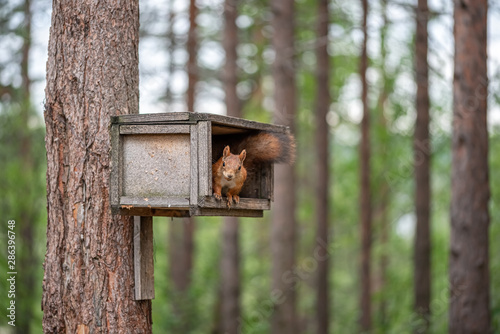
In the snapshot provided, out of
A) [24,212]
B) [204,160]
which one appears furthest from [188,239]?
[204,160]

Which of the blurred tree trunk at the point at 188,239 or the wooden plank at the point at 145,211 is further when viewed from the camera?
the blurred tree trunk at the point at 188,239

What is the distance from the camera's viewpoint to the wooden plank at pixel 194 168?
391cm

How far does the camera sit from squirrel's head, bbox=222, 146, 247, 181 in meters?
4.11

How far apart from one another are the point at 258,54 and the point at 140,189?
10.2m

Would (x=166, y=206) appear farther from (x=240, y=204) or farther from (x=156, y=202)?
(x=240, y=204)

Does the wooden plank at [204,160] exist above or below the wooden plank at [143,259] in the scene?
above

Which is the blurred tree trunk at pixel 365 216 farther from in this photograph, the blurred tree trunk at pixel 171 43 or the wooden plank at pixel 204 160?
the wooden plank at pixel 204 160

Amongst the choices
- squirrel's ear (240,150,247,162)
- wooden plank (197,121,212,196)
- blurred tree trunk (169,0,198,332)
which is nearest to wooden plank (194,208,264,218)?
wooden plank (197,121,212,196)

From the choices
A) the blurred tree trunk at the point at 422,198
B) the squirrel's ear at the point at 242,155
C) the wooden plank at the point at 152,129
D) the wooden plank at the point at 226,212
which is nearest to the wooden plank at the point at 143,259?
the wooden plank at the point at 226,212

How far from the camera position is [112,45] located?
421 centimetres

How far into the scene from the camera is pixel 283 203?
10.4m

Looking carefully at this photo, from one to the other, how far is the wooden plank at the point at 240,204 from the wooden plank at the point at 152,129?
440 mm

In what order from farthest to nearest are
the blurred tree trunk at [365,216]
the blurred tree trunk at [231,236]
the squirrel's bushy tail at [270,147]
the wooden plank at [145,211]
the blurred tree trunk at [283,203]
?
the blurred tree trunk at [365,216]
the blurred tree trunk at [231,236]
the blurred tree trunk at [283,203]
the squirrel's bushy tail at [270,147]
the wooden plank at [145,211]

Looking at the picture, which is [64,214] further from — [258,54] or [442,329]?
[258,54]
